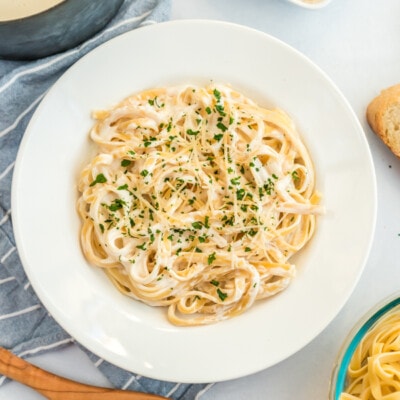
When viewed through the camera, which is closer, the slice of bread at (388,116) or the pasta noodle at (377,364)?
the pasta noodle at (377,364)

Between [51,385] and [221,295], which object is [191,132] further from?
[51,385]

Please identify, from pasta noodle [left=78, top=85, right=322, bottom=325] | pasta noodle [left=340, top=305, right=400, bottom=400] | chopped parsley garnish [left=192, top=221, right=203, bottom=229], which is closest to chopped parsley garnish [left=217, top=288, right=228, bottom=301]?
pasta noodle [left=78, top=85, right=322, bottom=325]

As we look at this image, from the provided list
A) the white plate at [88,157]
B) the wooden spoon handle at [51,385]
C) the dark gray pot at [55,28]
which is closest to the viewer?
the dark gray pot at [55,28]

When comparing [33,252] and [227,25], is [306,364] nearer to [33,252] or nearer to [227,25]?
[33,252]

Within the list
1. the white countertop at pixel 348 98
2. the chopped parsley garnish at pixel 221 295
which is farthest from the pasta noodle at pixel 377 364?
the chopped parsley garnish at pixel 221 295

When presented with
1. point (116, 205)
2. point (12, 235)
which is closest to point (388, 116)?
point (116, 205)

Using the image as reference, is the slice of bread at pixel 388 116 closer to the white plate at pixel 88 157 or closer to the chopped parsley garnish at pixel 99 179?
the white plate at pixel 88 157
